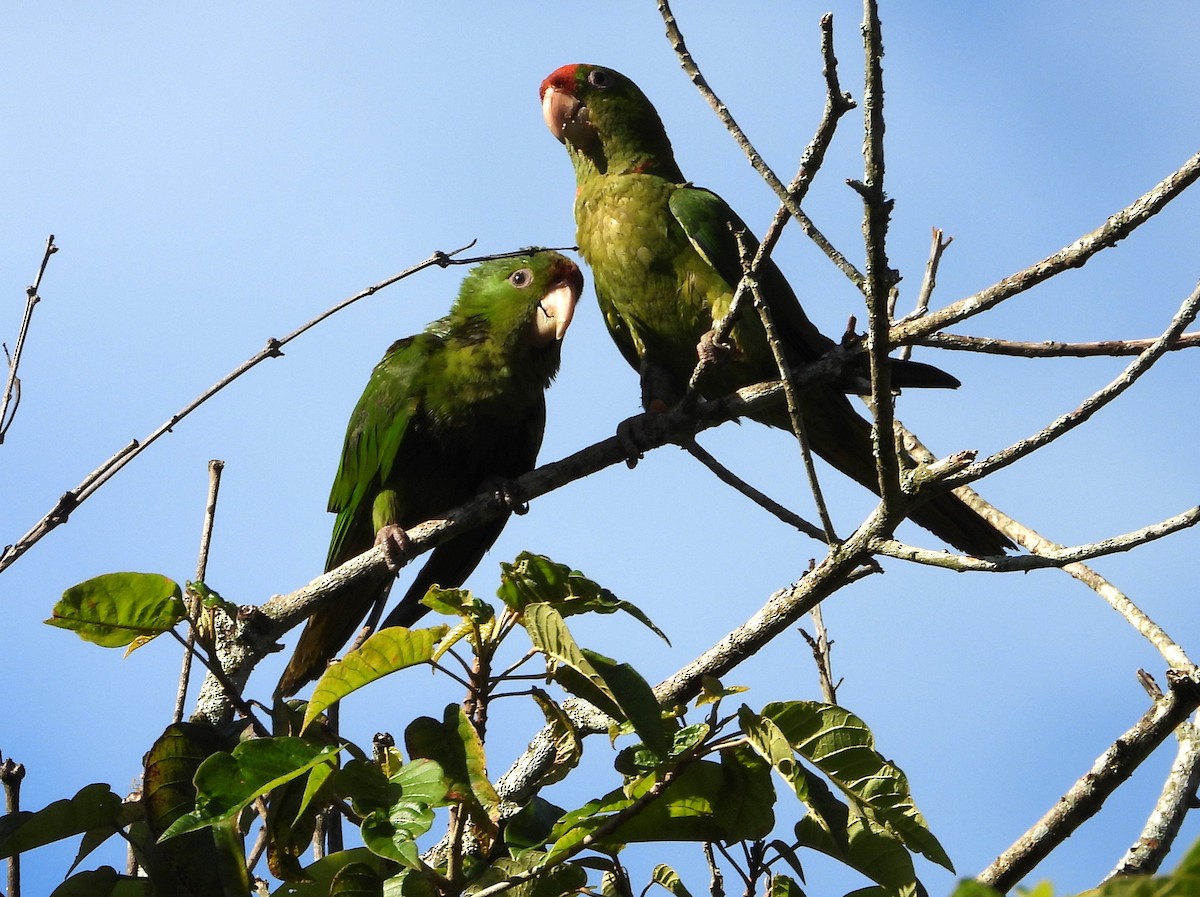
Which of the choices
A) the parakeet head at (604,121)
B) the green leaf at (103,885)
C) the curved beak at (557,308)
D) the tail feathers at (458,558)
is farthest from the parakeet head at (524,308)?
the green leaf at (103,885)

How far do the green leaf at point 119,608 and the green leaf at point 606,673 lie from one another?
0.70m

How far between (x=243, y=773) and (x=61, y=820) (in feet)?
1.42

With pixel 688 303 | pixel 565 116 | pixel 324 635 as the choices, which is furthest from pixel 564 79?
pixel 324 635

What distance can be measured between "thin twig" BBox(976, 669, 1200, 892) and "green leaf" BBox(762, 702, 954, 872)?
0.43m

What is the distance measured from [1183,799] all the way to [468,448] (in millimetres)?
2555

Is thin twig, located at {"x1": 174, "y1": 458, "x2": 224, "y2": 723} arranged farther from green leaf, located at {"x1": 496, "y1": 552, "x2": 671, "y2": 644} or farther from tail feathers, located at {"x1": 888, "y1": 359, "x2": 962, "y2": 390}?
tail feathers, located at {"x1": 888, "y1": 359, "x2": 962, "y2": 390}

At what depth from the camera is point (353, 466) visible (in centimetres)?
421

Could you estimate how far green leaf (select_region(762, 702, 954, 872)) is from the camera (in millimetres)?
1729

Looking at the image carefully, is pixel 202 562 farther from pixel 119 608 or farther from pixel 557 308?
pixel 557 308

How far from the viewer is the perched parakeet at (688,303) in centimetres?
384

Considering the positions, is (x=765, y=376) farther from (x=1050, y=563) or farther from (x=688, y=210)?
(x=1050, y=563)

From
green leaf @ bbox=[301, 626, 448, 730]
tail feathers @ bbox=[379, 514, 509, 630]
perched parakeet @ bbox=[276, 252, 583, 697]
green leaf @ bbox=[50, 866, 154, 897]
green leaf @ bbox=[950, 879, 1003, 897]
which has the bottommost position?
green leaf @ bbox=[950, 879, 1003, 897]

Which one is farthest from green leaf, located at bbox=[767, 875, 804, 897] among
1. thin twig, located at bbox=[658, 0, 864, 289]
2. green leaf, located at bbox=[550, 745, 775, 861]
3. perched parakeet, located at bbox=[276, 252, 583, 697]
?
perched parakeet, located at bbox=[276, 252, 583, 697]

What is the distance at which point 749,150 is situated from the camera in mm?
2250
